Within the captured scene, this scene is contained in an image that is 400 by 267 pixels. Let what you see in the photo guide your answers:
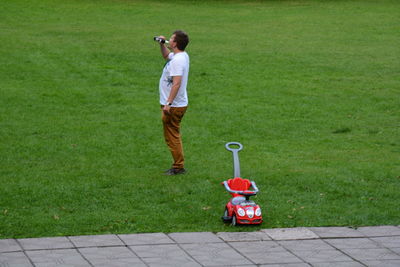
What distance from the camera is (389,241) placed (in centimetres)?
771

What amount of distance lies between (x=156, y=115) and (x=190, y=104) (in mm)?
1435

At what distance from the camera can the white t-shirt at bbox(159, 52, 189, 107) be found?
998cm

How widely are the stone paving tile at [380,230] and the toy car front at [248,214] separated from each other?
1.14 meters

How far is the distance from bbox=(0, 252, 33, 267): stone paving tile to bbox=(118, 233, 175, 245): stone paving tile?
1.08 meters

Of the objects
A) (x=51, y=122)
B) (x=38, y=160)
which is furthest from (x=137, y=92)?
(x=38, y=160)

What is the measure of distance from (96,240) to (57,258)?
66 cm

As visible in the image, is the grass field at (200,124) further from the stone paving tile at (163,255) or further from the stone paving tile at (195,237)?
the stone paving tile at (163,255)

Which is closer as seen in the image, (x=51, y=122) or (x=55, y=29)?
(x=51, y=122)

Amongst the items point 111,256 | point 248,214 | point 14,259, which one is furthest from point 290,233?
point 14,259

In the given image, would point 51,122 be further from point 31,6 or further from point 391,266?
point 31,6

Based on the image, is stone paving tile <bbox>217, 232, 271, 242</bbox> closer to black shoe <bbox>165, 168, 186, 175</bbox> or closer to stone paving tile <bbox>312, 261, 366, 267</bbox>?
stone paving tile <bbox>312, 261, 366, 267</bbox>

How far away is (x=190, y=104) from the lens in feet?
53.9

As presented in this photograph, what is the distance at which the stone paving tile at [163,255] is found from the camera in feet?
22.7

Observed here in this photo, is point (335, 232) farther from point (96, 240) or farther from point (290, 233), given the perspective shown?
point (96, 240)
